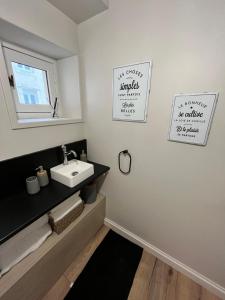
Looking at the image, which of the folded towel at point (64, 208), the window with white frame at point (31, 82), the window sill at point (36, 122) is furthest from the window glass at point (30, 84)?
the folded towel at point (64, 208)

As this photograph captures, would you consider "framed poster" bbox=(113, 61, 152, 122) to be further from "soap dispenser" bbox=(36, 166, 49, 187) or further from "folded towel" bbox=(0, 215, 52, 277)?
"folded towel" bbox=(0, 215, 52, 277)

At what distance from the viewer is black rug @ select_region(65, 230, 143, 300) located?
1084mm

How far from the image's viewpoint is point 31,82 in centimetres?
126

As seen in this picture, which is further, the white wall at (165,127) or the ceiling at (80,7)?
the ceiling at (80,7)

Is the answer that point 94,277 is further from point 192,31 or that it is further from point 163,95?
point 192,31

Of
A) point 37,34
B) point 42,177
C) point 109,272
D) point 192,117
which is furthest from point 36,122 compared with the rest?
point 109,272

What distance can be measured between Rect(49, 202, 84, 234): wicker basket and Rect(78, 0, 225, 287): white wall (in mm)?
446

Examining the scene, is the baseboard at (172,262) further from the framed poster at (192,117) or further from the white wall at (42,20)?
the white wall at (42,20)

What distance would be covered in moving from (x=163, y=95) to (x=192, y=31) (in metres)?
0.37

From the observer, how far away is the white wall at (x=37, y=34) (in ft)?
2.84

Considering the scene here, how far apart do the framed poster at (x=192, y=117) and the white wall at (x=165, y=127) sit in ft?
0.12

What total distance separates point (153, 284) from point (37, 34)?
2.15 meters

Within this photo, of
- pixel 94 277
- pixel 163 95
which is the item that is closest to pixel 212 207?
pixel 163 95

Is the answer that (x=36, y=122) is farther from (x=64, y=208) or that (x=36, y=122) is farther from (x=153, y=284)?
(x=153, y=284)
